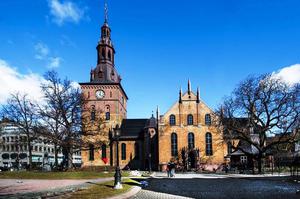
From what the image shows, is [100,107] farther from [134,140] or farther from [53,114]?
[53,114]

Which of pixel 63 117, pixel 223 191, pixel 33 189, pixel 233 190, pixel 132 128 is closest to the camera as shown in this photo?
pixel 223 191

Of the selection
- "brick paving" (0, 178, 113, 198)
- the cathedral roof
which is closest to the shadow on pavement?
"brick paving" (0, 178, 113, 198)

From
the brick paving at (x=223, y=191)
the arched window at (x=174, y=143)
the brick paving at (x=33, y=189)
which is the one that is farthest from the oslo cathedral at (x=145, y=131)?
the brick paving at (x=223, y=191)

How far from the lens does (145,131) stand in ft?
209

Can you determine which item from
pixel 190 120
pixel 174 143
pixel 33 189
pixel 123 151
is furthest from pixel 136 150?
pixel 33 189

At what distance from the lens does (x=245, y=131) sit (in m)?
43.6

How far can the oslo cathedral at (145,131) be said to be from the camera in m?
56.3

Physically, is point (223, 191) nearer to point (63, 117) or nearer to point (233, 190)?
point (233, 190)

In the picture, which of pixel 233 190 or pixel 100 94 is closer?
pixel 233 190

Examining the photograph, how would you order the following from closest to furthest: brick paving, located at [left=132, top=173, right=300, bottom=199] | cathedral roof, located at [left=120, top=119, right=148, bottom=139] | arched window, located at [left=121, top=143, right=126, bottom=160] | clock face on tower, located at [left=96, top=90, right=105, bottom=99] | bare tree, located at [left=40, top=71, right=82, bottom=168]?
1. brick paving, located at [left=132, top=173, right=300, bottom=199]
2. bare tree, located at [left=40, top=71, right=82, bottom=168]
3. arched window, located at [left=121, top=143, right=126, bottom=160]
4. clock face on tower, located at [left=96, top=90, right=105, bottom=99]
5. cathedral roof, located at [left=120, top=119, right=148, bottom=139]

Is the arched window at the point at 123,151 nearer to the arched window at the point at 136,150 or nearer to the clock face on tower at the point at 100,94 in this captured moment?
the arched window at the point at 136,150

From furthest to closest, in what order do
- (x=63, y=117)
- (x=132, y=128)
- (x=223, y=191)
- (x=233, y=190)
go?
(x=132, y=128) < (x=63, y=117) < (x=233, y=190) < (x=223, y=191)

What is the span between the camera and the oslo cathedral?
5628 cm

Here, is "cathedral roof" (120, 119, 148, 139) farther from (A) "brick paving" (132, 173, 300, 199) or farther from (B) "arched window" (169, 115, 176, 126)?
(A) "brick paving" (132, 173, 300, 199)
